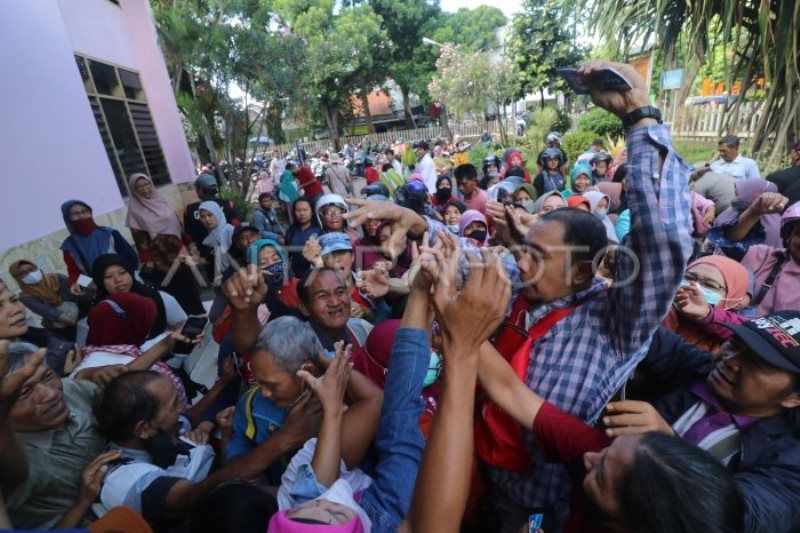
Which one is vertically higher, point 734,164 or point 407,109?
point 407,109

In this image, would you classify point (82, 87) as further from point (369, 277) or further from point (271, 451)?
point (271, 451)

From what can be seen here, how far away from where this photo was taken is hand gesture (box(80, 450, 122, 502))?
150 centimetres

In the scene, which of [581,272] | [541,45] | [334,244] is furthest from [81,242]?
[541,45]

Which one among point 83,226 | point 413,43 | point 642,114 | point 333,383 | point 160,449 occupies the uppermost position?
point 413,43

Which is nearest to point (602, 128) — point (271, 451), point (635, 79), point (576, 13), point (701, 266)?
point (576, 13)

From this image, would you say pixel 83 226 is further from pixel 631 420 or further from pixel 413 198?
pixel 631 420

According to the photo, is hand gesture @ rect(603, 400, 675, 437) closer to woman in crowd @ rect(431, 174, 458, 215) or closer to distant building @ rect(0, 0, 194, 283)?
woman in crowd @ rect(431, 174, 458, 215)

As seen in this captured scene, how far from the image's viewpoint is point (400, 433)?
1201 millimetres

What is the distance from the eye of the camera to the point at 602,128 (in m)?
12.3

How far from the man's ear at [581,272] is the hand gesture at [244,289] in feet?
4.54

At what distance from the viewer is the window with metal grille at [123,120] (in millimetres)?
6648

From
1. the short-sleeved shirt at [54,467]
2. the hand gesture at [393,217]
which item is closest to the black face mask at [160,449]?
the short-sleeved shirt at [54,467]

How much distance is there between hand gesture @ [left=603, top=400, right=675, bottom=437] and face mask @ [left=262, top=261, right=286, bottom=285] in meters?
2.50

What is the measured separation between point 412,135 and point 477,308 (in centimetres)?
3108
